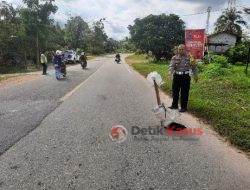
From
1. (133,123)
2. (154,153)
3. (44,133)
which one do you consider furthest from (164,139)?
(44,133)

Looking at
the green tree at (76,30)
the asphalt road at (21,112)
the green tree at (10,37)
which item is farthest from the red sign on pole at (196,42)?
the green tree at (76,30)

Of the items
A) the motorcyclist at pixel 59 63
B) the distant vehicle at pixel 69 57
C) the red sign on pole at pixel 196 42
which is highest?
the red sign on pole at pixel 196 42

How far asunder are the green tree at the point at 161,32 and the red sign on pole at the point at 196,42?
16405mm

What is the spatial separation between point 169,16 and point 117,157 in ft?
118

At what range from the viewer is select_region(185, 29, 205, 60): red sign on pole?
2019 cm

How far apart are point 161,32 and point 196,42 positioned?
17.2 meters

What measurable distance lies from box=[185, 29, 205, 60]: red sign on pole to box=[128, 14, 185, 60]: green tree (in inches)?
646

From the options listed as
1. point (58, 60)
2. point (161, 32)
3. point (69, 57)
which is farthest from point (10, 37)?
point (161, 32)

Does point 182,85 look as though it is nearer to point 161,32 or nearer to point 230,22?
point 161,32

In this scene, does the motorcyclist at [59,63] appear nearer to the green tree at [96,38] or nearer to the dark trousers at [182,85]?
the dark trousers at [182,85]

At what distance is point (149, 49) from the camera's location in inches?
1506

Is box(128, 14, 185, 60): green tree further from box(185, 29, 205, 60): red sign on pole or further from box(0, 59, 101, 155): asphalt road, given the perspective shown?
box(0, 59, 101, 155): asphalt road

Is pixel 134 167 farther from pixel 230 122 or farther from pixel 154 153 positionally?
pixel 230 122

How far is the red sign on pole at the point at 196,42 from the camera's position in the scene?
2019 cm
